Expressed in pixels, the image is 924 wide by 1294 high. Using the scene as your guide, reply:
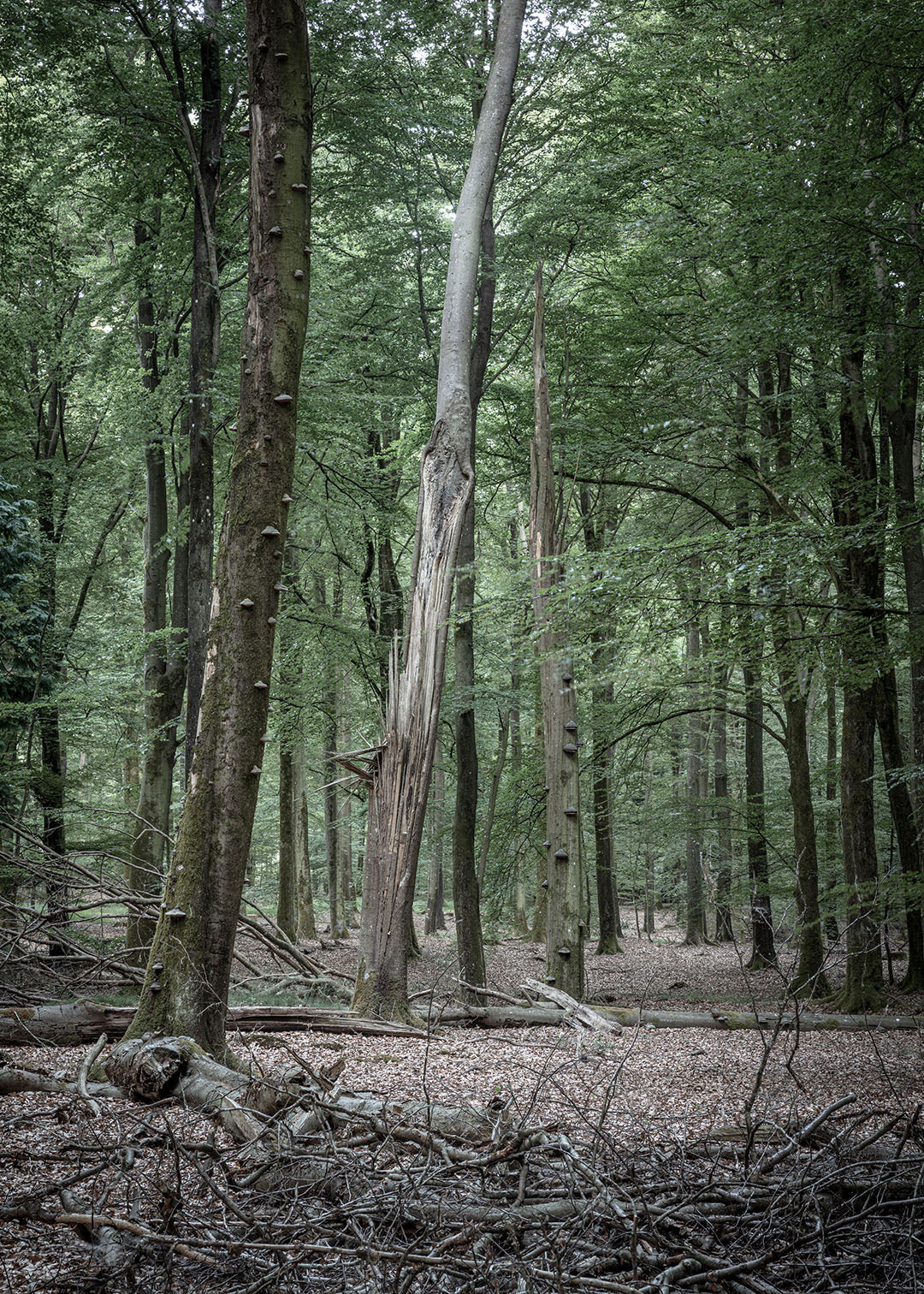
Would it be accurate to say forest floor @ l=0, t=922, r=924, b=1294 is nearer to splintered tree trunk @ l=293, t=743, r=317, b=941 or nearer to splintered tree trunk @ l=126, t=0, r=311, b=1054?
splintered tree trunk @ l=126, t=0, r=311, b=1054

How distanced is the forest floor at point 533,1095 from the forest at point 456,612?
44mm

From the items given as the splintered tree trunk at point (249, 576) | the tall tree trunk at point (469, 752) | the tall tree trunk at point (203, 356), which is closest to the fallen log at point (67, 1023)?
the splintered tree trunk at point (249, 576)

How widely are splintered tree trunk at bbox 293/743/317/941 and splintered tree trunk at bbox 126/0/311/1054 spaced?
37.0 feet

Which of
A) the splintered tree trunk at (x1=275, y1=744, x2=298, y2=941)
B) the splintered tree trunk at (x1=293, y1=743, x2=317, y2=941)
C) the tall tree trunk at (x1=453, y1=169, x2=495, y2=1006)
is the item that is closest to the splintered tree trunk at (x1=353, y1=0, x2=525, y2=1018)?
the tall tree trunk at (x1=453, y1=169, x2=495, y2=1006)

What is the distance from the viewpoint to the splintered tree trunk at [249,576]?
4.66 metres

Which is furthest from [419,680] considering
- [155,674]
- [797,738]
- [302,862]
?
[302,862]

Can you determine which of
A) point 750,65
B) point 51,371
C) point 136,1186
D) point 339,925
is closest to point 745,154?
point 750,65

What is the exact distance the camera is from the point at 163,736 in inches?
405

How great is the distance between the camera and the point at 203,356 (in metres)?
8.83

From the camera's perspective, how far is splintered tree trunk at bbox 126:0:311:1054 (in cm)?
466

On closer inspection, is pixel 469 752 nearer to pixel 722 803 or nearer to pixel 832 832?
pixel 722 803

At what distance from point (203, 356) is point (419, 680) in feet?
14.7

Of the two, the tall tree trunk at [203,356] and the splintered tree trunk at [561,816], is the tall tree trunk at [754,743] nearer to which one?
the splintered tree trunk at [561,816]

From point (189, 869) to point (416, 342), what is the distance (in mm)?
9339
